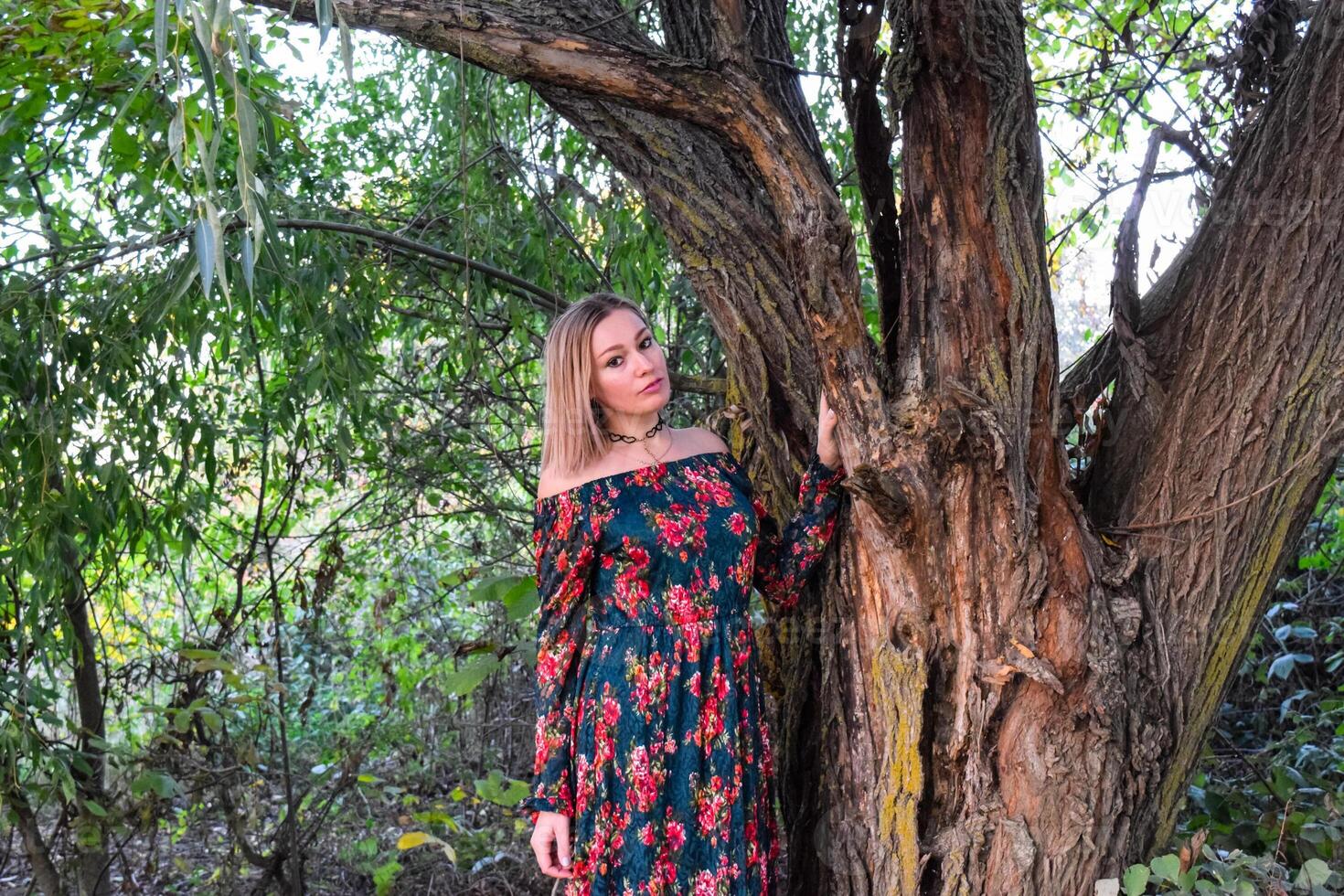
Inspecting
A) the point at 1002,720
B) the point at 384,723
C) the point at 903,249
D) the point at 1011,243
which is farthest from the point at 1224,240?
the point at 384,723

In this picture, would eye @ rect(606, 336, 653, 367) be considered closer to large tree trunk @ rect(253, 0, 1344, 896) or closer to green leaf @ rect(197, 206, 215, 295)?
large tree trunk @ rect(253, 0, 1344, 896)

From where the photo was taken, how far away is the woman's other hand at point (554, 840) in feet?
7.46

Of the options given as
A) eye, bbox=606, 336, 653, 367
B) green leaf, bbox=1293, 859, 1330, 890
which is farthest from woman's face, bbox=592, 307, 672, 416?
green leaf, bbox=1293, 859, 1330, 890

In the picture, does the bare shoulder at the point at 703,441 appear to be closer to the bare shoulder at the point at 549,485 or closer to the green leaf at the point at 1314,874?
the bare shoulder at the point at 549,485

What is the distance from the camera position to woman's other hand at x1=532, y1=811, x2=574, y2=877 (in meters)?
2.27

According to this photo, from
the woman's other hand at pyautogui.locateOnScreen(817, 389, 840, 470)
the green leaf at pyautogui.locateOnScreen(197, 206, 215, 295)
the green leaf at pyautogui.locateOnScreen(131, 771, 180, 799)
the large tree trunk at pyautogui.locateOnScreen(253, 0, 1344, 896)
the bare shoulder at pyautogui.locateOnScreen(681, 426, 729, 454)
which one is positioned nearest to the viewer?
the green leaf at pyautogui.locateOnScreen(197, 206, 215, 295)

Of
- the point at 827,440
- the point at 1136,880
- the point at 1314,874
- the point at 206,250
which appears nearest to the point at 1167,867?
the point at 1136,880

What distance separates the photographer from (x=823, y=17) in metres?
3.59

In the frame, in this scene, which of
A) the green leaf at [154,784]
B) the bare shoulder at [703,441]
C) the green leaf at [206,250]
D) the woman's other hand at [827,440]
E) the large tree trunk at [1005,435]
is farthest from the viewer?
A: the green leaf at [154,784]

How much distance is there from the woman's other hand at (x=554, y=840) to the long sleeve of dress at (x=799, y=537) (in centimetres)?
61

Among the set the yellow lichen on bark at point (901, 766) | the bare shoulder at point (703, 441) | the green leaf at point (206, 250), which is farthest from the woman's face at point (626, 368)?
the green leaf at point (206, 250)

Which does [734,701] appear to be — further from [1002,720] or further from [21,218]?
[21,218]

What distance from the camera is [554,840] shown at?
230 cm

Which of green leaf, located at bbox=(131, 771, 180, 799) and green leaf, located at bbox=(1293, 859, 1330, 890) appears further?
green leaf, located at bbox=(131, 771, 180, 799)
